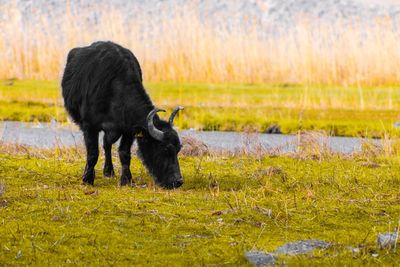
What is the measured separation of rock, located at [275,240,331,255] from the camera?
7.63 meters

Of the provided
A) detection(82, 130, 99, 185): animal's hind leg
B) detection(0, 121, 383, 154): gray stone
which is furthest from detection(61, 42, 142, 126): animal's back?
detection(0, 121, 383, 154): gray stone

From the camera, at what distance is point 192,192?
1045cm

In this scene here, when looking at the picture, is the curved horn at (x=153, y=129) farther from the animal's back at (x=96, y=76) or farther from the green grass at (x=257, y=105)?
the green grass at (x=257, y=105)

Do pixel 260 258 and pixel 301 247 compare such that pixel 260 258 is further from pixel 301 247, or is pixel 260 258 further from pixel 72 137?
pixel 72 137

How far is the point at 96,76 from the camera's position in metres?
11.2

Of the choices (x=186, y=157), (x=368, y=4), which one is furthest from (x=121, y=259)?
(x=368, y=4)

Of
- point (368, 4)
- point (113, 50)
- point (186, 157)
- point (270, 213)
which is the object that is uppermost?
point (113, 50)

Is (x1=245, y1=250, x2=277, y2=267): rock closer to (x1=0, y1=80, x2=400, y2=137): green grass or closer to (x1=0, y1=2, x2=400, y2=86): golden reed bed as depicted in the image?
(x1=0, y1=80, x2=400, y2=137): green grass

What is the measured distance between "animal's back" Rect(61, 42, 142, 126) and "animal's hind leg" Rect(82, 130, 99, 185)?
20 cm

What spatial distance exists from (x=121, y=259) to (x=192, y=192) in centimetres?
320

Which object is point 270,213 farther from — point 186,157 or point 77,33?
point 77,33

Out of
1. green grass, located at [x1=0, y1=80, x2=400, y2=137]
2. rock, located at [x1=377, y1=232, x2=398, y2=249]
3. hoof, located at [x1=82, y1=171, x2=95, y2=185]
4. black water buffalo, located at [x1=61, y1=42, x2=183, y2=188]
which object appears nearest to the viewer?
rock, located at [x1=377, y1=232, x2=398, y2=249]

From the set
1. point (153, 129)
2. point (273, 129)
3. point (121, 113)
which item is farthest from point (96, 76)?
point (273, 129)

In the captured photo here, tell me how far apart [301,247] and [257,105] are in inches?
641
